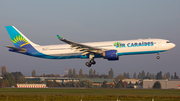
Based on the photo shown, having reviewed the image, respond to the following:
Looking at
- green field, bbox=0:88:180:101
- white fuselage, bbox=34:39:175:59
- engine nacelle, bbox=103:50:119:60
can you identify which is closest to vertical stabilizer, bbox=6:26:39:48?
white fuselage, bbox=34:39:175:59

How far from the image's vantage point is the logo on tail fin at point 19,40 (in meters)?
50.6

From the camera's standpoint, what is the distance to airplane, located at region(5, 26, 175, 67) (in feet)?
142

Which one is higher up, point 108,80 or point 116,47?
point 116,47

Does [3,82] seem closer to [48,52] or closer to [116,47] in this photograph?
[48,52]

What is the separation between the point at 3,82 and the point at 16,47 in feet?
69.0

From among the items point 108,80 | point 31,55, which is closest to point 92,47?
point 31,55

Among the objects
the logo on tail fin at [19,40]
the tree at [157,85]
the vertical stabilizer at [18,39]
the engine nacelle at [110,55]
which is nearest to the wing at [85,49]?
the engine nacelle at [110,55]

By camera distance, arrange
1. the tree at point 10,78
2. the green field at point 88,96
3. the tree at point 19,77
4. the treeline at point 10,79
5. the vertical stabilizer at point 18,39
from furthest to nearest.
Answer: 1. the tree at point 19,77
2. the tree at point 10,78
3. the treeline at point 10,79
4. the vertical stabilizer at point 18,39
5. the green field at point 88,96

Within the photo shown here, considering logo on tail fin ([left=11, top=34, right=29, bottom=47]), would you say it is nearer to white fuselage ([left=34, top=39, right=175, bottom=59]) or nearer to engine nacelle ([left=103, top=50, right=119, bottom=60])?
white fuselage ([left=34, top=39, right=175, bottom=59])

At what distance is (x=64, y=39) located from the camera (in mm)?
41875

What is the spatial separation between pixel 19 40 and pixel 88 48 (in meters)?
16.3

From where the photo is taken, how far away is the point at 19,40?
167 ft

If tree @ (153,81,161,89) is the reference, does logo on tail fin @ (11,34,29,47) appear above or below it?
above

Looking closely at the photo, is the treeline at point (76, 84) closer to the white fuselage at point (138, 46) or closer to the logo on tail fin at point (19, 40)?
the logo on tail fin at point (19, 40)
